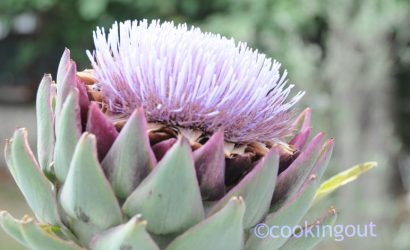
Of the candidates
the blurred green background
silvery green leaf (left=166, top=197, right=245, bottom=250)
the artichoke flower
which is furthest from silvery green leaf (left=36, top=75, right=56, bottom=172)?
the blurred green background

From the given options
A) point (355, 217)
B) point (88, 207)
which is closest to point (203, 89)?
point (88, 207)

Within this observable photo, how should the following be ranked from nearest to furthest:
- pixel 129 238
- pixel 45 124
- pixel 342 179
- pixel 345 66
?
pixel 129 238
pixel 45 124
pixel 342 179
pixel 345 66

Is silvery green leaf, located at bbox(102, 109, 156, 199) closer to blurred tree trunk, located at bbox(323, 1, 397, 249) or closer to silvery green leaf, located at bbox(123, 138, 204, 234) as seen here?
silvery green leaf, located at bbox(123, 138, 204, 234)

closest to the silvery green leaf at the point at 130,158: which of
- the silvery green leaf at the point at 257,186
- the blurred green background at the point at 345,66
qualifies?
the silvery green leaf at the point at 257,186

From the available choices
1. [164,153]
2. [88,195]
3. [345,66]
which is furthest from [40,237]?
[345,66]

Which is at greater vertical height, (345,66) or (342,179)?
(345,66)

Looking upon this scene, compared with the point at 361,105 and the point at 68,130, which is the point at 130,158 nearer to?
the point at 68,130

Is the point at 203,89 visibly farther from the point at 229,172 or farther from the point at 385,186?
the point at 385,186
